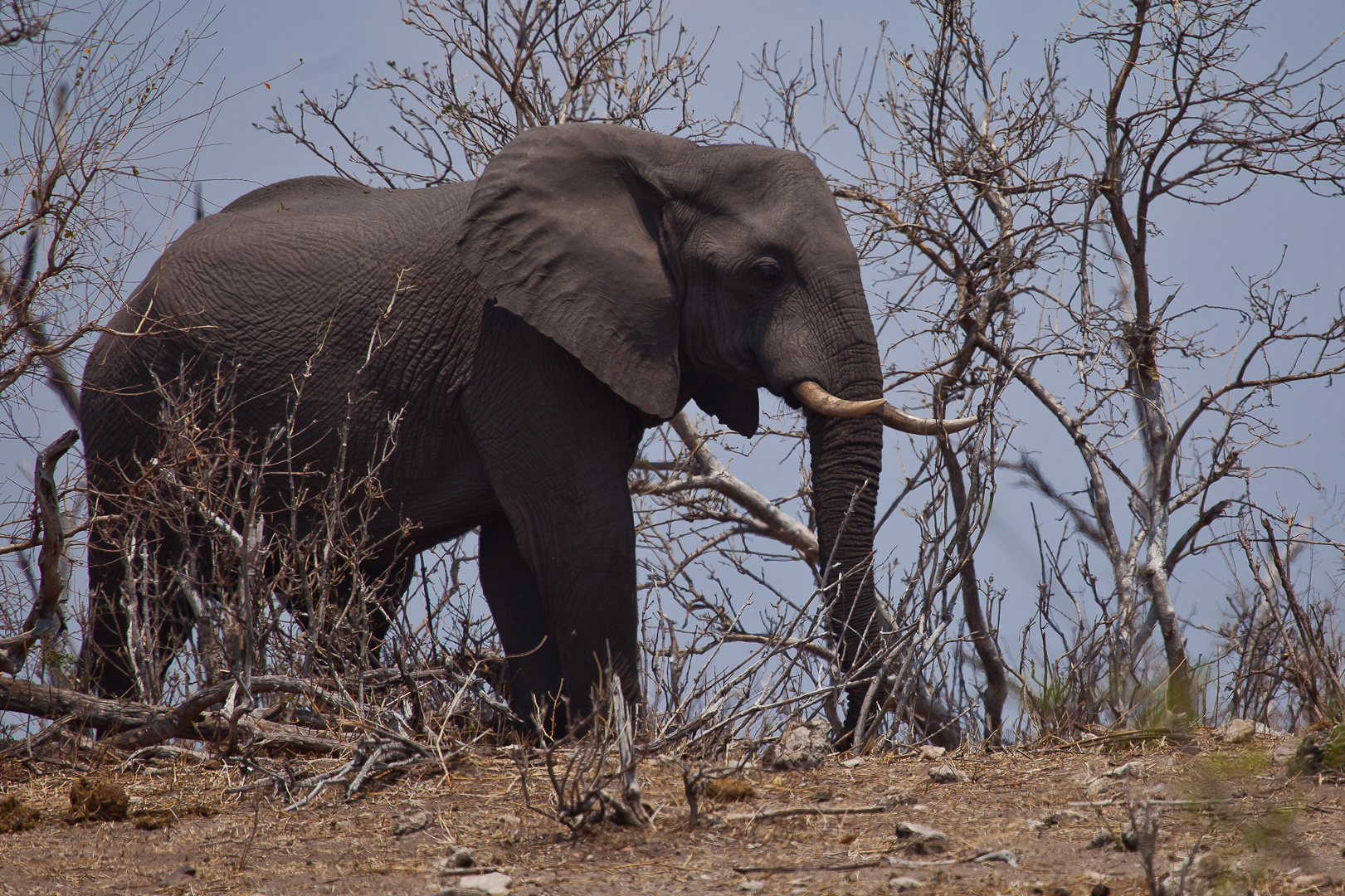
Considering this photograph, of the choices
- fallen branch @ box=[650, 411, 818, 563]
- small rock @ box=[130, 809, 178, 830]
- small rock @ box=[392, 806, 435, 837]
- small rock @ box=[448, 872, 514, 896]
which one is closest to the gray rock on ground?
small rock @ box=[448, 872, 514, 896]

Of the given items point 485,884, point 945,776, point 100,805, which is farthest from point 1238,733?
point 100,805

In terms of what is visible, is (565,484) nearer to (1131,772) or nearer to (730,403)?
(730,403)

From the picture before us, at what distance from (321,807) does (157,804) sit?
0.62 metres

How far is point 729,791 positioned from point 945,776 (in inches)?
30.4

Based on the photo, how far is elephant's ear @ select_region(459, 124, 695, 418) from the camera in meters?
6.09

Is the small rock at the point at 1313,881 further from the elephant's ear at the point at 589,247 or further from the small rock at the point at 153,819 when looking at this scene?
the elephant's ear at the point at 589,247

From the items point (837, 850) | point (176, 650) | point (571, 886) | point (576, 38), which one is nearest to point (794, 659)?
point (837, 850)

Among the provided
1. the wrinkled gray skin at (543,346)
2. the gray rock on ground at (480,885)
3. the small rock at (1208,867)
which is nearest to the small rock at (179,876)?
the gray rock on ground at (480,885)

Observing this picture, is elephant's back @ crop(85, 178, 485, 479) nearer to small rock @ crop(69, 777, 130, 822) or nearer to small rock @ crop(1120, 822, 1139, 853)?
small rock @ crop(69, 777, 130, 822)

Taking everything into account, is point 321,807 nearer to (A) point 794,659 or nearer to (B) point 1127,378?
(A) point 794,659

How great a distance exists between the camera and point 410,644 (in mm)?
6328

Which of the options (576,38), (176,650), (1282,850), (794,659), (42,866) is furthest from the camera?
(576,38)

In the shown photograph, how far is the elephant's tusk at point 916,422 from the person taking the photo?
615 centimetres

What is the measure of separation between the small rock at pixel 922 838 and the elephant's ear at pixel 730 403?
3164 mm
